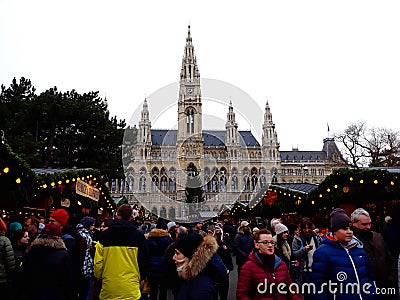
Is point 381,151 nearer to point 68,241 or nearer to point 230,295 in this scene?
point 230,295

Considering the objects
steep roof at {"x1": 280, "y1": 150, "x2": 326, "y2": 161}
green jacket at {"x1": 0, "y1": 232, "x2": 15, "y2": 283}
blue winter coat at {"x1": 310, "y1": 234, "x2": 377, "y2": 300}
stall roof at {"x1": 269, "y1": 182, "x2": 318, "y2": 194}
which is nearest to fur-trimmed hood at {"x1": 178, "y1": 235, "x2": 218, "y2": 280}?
blue winter coat at {"x1": 310, "y1": 234, "x2": 377, "y2": 300}

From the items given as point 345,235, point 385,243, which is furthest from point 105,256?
point 385,243

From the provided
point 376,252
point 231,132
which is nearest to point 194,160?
point 231,132

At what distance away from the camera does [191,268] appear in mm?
Result: 2555

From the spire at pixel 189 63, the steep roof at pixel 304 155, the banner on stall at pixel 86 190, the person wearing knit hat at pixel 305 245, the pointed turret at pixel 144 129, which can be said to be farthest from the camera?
the steep roof at pixel 304 155

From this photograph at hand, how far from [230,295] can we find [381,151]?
2702cm

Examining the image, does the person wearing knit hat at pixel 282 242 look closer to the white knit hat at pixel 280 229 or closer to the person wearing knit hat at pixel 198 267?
the white knit hat at pixel 280 229

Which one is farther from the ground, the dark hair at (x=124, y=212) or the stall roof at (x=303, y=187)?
the stall roof at (x=303, y=187)

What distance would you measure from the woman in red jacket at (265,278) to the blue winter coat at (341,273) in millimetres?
238

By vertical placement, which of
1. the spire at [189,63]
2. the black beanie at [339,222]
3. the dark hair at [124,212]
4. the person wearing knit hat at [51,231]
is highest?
the spire at [189,63]

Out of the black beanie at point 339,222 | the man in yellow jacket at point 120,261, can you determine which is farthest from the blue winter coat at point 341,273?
the man in yellow jacket at point 120,261

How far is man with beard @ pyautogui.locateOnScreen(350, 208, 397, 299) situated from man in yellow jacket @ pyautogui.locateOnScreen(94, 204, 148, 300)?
2087mm

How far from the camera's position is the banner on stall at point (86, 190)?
9680 mm

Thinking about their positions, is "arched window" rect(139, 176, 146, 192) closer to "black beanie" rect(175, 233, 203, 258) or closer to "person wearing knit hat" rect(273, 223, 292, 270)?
"person wearing knit hat" rect(273, 223, 292, 270)
